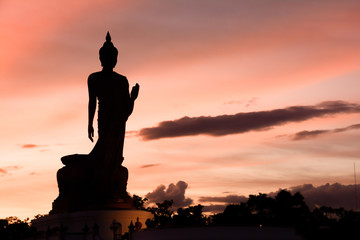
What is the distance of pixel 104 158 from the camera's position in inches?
1419

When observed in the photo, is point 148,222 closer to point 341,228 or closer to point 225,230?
point 225,230

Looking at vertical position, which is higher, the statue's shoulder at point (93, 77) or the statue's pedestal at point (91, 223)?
the statue's shoulder at point (93, 77)

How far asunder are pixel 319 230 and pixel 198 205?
12.6m

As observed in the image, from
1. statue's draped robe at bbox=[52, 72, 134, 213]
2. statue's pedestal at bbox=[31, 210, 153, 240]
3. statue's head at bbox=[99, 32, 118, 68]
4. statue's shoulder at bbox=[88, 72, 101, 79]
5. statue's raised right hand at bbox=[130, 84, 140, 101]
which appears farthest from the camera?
statue's shoulder at bbox=[88, 72, 101, 79]

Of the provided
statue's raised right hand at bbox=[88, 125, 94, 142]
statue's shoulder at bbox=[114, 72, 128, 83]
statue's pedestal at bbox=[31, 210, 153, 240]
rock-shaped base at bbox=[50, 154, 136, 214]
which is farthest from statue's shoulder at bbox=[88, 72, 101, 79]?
statue's pedestal at bbox=[31, 210, 153, 240]

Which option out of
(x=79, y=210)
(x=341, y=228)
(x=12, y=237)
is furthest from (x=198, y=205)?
(x=79, y=210)

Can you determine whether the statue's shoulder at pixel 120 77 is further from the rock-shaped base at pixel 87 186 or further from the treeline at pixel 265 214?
the treeline at pixel 265 214

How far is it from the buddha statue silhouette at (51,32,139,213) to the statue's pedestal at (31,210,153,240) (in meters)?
0.65

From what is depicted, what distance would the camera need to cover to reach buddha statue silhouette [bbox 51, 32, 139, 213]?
3516 cm

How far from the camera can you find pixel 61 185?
35906 mm

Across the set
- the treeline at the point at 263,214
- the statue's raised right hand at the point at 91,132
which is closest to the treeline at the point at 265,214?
the treeline at the point at 263,214

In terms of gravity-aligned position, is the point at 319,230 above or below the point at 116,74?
below

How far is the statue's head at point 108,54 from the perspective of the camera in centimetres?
3703

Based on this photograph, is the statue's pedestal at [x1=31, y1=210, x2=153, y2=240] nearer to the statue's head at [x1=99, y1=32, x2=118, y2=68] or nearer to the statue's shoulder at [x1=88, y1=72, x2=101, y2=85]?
the statue's shoulder at [x1=88, y1=72, x2=101, y2=85]
